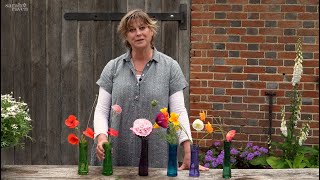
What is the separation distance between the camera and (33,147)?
17.0ft

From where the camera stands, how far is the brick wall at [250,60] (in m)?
4.80

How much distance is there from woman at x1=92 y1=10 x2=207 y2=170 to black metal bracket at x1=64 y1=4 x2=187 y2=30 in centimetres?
163

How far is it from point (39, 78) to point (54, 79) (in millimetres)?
133

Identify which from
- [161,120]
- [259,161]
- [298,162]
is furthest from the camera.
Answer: [259,161]

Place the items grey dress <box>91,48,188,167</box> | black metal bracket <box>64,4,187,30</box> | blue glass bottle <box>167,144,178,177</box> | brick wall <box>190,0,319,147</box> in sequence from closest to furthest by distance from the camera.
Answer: blue glass bottle <box>167,144,178,177</box>, grey dress <box>91,48,188,167</box>, brick wall <box>190,0,319,147</box>, black metal bracket <box>64,4,187,30</box>

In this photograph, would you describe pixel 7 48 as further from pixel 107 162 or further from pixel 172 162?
pixel 172 162

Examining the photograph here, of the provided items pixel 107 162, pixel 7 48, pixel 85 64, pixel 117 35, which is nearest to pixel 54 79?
pixel 85 64

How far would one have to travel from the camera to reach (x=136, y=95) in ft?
10.7

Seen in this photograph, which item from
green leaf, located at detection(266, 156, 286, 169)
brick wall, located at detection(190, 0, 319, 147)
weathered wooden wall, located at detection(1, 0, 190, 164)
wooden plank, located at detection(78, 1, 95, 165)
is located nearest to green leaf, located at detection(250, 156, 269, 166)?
green leaf, located at detection(266, 156, 286, 169)

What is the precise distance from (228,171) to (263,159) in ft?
6.17

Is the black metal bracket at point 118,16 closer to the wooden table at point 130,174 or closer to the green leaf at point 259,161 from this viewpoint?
the green leaf at point 259,161

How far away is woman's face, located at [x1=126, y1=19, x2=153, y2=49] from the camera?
3139 millimetres

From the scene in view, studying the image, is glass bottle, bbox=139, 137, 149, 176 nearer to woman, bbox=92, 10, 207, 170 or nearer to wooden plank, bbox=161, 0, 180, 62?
woman, bbox=92, 10, 207, 170

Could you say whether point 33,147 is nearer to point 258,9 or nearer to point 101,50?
point 101,50
